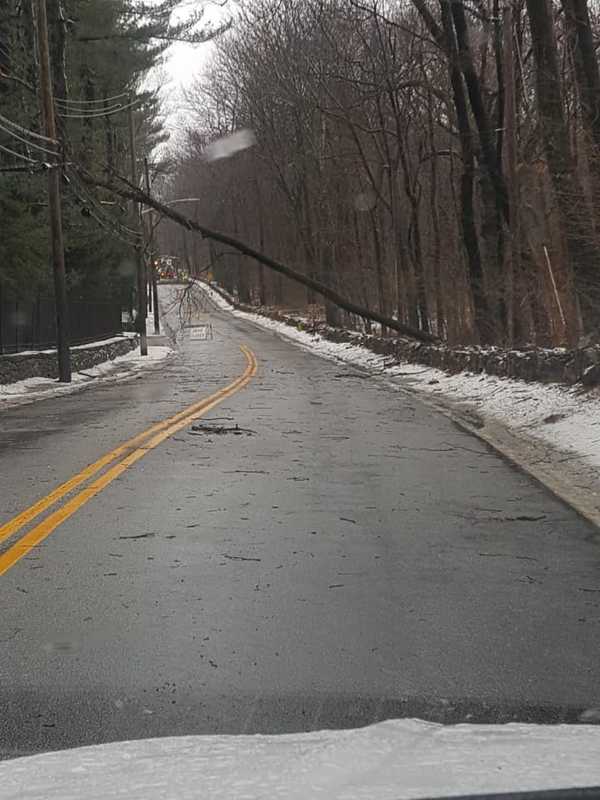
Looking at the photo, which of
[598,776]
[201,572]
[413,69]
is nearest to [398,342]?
[413,69]

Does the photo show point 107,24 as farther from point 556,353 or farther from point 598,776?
point 598,776

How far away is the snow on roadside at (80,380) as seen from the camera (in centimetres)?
2200

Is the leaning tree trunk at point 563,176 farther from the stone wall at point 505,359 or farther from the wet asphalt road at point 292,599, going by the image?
the wet asphalt road at point 292,599

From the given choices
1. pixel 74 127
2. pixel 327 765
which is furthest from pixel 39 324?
pixel 327 765

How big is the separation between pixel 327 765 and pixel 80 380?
24983mm

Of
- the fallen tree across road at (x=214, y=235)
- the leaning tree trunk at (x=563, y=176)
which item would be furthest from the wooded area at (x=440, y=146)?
the fallen tree across road at (x=214, y=235)

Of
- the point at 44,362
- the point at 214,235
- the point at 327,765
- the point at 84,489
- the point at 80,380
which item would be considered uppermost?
the point at 214,235

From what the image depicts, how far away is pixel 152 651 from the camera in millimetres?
4836

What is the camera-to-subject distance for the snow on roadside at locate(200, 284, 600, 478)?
471 inches

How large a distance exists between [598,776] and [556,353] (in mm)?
14253

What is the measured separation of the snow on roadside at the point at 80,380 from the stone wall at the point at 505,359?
839cm

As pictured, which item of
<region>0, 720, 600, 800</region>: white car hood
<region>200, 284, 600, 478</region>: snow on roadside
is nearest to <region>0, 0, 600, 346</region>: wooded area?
<region>200, 284, 600, 478</region>: snow on roadside

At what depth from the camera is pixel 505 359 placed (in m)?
19.5

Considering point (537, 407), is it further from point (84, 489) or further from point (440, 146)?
point (440, 146)
